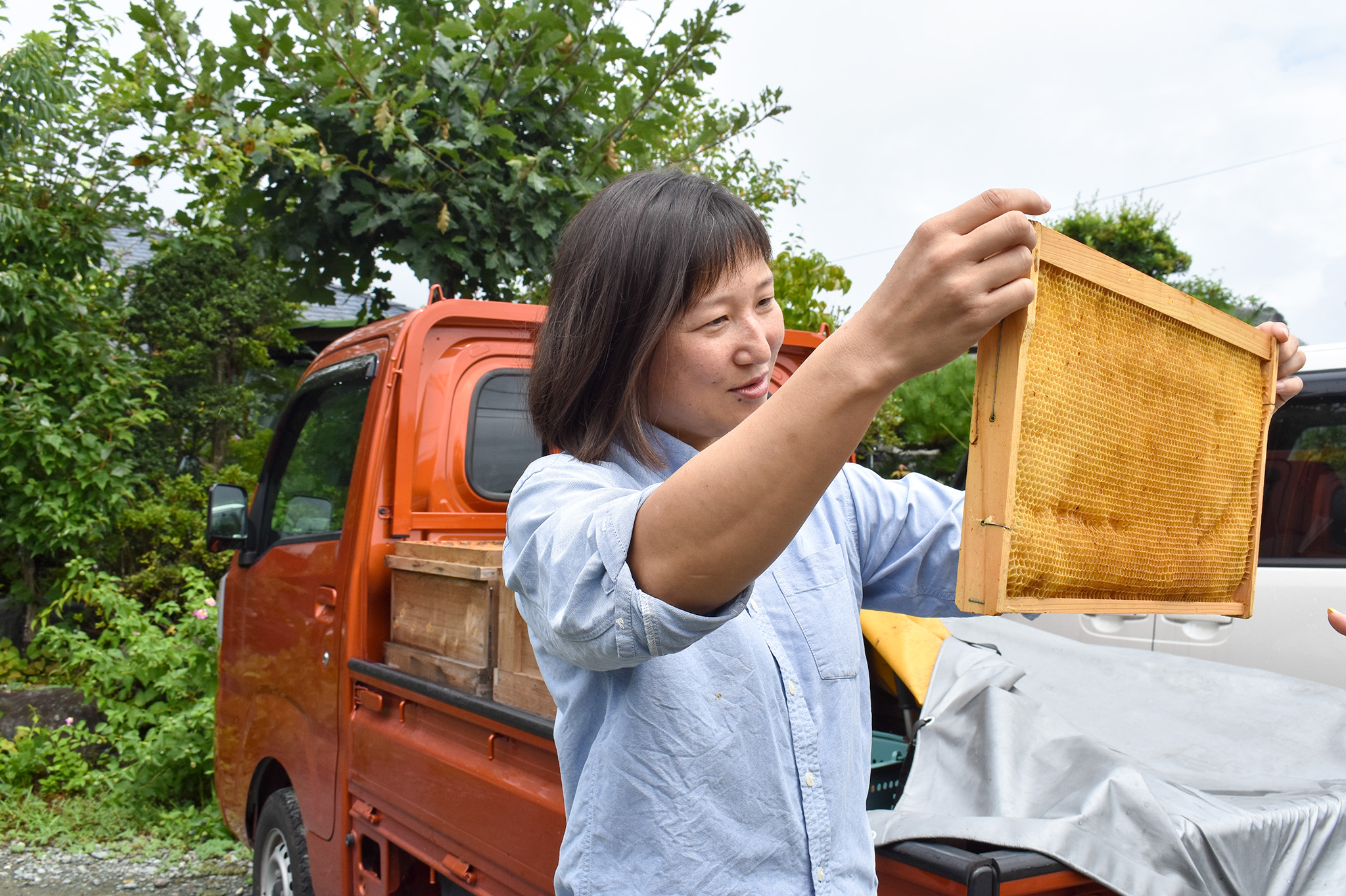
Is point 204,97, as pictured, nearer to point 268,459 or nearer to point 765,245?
point 268,459

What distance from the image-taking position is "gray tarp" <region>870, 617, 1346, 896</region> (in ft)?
4.95

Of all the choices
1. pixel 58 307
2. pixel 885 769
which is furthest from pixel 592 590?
pixel 58 307

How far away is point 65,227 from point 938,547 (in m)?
7.19

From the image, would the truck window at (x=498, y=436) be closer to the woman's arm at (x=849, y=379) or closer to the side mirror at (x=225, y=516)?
the side mirror at (x=225, y=516)

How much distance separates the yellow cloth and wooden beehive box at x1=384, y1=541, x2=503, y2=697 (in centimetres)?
90

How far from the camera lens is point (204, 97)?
4449 mm

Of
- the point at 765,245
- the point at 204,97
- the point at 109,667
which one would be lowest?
the point at 109,667

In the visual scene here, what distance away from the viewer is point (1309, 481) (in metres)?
3.09

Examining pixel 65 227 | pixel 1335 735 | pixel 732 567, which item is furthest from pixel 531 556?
pixel 65 227

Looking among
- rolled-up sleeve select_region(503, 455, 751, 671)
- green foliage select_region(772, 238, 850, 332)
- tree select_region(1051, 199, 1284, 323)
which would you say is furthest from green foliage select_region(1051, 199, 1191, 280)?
rolled-up sleeve select_region(503, 455, 751, 671)

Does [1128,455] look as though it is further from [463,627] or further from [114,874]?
[114,874]

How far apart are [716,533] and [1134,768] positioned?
116 centimetres

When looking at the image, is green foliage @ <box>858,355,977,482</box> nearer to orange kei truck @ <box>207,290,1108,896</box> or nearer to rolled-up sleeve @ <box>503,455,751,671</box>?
orange kei truck @ <box>207,290,1108,896</box>

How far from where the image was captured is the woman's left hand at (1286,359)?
156 cm
